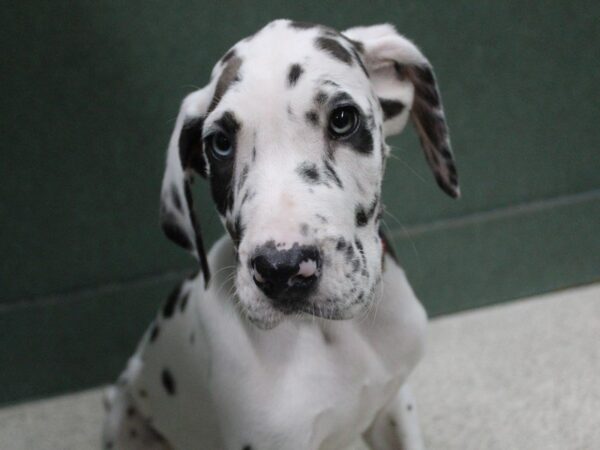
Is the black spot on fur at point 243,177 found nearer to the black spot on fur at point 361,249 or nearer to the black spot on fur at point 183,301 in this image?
the black spot on fur at point 361,249

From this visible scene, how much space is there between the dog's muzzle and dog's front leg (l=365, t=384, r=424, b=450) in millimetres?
685

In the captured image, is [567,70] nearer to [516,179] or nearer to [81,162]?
[516,179]

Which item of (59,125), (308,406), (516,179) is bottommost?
(516,179)

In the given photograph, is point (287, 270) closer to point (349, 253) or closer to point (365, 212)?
point (349, 253)

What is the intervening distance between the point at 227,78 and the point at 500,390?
1.50m

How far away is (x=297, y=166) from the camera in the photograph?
142 cm

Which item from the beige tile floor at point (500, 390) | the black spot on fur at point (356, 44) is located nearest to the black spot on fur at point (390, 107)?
the black spot on fur at point (356, 44)

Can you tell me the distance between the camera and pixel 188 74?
2.50 metres

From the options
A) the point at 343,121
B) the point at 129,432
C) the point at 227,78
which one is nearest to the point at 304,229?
the point at 343,121

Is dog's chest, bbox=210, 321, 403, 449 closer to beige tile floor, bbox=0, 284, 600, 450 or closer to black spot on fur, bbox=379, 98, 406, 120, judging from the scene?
black spot on fur, bbox=379, 98, 406, 120

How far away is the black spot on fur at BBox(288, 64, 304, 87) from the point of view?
1432mm

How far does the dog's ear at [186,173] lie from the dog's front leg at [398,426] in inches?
23.6

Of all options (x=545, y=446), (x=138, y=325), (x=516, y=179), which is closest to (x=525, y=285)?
(x=516, y=179)

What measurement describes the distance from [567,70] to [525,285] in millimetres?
813
